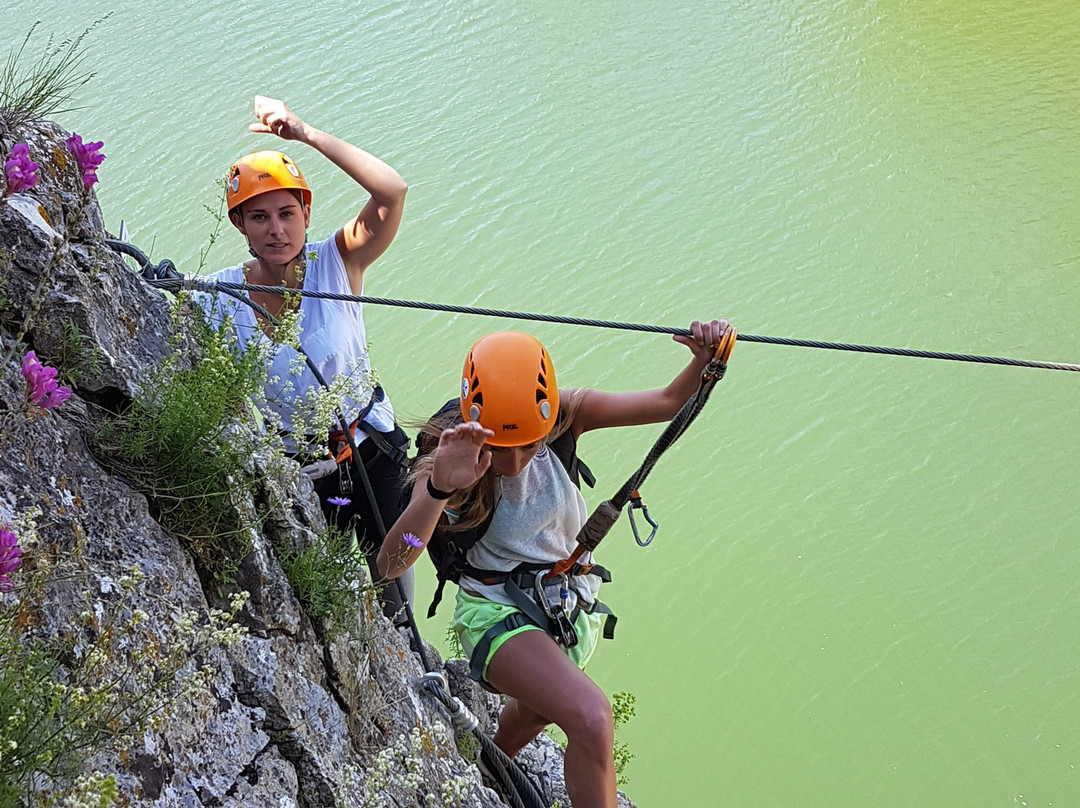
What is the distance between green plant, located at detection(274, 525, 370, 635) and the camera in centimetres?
252

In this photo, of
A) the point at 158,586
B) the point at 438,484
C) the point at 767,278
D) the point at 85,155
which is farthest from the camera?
the point at 767,278

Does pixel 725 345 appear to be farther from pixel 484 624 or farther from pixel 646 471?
pixel 484 624

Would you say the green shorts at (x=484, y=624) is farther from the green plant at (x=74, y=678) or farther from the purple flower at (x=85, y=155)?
the purple flower at (x=85, y=155)

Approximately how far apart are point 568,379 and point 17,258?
15.7ft

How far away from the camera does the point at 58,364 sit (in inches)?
88.4

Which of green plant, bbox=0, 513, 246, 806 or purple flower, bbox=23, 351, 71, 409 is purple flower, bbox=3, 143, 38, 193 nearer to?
purple flower, bbox=23, 351, 71, 409

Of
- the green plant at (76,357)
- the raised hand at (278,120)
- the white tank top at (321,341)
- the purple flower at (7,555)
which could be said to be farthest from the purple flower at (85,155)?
the purple flower at (7,555)

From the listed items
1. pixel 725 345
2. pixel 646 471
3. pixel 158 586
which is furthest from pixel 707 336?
pixel 158 586

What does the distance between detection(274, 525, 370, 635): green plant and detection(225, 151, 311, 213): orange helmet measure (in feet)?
3.39

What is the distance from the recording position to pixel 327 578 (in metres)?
2.56

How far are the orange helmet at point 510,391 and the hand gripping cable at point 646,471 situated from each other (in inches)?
10.4

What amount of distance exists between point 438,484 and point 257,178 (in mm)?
1117

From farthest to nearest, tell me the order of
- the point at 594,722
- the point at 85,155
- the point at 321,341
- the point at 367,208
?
the point at 367,208
the point at 321,341
the point at 594,722
the point at 85,155

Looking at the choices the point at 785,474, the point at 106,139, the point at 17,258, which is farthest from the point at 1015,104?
the point at 17,258
